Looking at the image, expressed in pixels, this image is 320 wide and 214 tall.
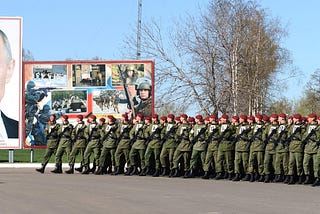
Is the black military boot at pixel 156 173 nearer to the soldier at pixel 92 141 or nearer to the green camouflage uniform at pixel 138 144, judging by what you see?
the green camouflage uniform at pixel 138 144

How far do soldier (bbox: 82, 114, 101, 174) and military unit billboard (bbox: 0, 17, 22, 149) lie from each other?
214 inches

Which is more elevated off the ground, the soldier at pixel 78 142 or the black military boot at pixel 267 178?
the soldier at pixel 78 142

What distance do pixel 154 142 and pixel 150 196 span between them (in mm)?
6721

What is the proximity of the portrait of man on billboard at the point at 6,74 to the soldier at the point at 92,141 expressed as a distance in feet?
18.1

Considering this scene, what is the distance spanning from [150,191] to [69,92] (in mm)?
12121

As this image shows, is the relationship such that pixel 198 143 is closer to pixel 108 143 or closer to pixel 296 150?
pixel 108 143

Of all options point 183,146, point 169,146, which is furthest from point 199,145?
point 169,146

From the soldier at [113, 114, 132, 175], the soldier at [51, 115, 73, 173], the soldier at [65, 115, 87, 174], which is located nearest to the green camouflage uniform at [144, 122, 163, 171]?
the soldier at [113, 114, 132, 175]

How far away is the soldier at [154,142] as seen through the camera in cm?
2169

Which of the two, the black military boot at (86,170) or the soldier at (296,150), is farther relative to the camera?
the black military boot at (86,170)

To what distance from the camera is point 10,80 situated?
2744 cm

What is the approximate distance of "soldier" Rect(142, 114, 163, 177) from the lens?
21.7 metres

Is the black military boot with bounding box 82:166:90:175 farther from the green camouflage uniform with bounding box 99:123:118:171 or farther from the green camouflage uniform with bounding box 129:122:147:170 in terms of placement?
the green camouflage uniform with bounding box 129:122:147:170

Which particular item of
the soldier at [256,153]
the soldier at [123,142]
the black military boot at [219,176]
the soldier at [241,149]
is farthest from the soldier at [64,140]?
the soldier at [256,153]
